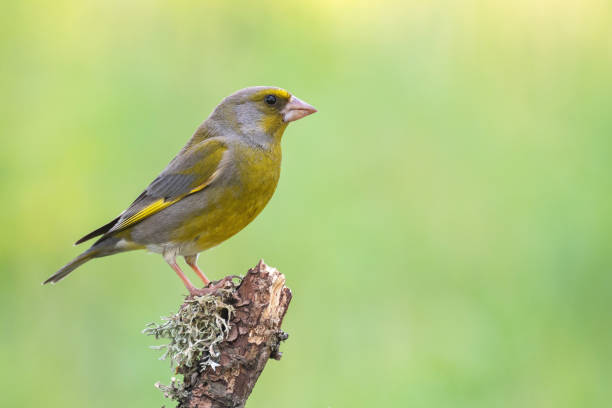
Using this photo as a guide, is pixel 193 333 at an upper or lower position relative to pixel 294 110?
lower

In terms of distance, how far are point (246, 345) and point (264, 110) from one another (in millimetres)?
1751

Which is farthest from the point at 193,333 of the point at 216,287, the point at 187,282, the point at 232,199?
the point at 232,199

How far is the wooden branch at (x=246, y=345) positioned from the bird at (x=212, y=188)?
1.81 ft

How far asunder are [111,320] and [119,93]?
230 centimetres

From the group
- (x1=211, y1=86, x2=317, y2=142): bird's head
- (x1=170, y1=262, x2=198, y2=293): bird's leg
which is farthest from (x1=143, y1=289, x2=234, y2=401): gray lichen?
(x1=211, y1=86, x2=317, y2=142): bird's head

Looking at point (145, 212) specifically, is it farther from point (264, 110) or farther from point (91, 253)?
point (264, 110)

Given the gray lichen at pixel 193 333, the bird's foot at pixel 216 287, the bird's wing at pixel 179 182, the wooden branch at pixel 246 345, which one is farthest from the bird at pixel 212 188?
the wooden branch at pixel 246 345

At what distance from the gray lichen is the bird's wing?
89cm

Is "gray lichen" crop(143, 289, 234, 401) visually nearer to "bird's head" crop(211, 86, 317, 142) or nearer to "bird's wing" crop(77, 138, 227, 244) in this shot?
"bird's wing" crop(77, 138, 227, 244)

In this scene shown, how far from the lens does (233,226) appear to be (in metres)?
4.54

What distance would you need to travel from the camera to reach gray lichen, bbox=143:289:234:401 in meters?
3.70

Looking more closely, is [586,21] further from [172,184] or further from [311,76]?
[172,184]

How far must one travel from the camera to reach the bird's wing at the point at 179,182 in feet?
15.1

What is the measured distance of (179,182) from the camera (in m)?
4.68
